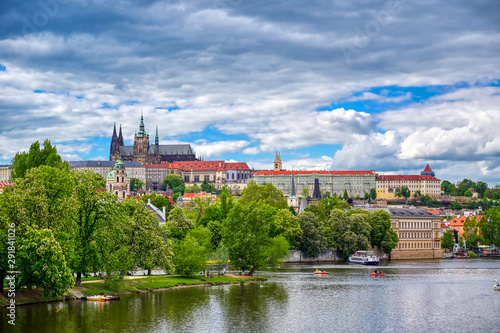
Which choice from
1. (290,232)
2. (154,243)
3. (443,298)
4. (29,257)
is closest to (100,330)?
(29,257)

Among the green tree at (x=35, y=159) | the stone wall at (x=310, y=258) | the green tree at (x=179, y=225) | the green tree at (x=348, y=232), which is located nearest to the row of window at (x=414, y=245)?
the green tree at (x=348, y=232)

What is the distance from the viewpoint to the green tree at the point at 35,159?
7094cm

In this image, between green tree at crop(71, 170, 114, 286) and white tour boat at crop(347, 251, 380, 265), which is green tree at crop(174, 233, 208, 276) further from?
white tour boat at crop(347, 251, 380, 265)

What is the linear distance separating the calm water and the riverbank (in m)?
1.31

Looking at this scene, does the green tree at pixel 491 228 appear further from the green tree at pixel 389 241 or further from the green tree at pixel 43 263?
the green tree at pixel 43 263

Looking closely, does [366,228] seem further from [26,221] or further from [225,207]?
[26,221]

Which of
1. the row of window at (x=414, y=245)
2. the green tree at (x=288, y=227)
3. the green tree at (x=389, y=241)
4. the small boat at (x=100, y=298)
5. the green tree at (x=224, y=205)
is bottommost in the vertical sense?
the small boat at (x=100, y=298)

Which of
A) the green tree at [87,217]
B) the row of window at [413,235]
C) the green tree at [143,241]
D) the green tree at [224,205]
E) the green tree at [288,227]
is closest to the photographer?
the green tree at [87,217]

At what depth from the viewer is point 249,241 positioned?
7425 cm

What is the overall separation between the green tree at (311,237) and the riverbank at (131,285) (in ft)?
117

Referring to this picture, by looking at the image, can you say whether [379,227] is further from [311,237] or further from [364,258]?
[311,237]

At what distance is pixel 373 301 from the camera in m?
58.2

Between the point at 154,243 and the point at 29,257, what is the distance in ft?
56.8

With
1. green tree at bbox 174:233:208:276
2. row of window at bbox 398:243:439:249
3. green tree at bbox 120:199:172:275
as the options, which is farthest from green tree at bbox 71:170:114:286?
row of window at bbox 398:243:439:249
